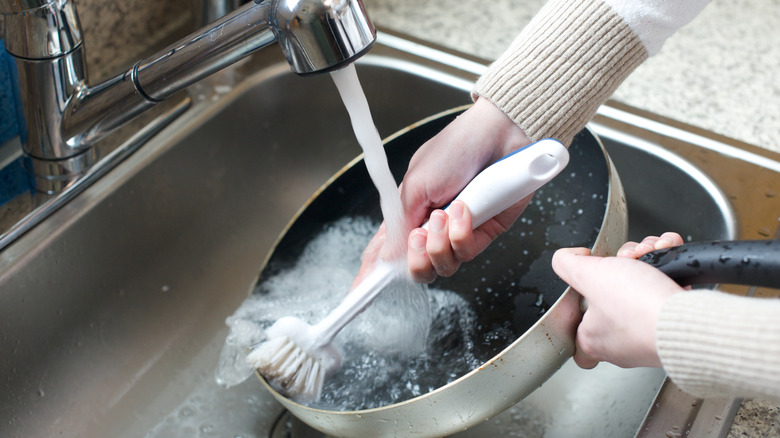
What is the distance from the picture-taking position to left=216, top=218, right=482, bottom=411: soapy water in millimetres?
577

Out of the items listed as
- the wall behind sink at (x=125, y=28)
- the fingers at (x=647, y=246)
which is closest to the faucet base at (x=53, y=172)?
the wall behind sink at (x=125, y=28)

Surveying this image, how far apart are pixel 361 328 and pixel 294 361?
0.28ft

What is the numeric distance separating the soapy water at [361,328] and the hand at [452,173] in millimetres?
49

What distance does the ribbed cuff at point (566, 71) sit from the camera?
1.93 ft

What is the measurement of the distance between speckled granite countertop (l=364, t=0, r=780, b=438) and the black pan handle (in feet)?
1.33

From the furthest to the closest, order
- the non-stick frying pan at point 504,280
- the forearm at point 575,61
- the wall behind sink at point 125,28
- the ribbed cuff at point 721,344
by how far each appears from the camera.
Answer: the wall behind sink at point 125,28
the forearm at point 575,61
the non-stick frying pan at point 504,280
the ribbed cuff at point 721,344

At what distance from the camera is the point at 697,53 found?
0.90 meters

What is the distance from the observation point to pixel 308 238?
0.73 m

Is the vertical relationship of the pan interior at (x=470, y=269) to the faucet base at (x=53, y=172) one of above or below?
below

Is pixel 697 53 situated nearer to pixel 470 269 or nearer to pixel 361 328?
Answer: pixel 470 269

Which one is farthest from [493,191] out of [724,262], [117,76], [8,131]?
[8,131]

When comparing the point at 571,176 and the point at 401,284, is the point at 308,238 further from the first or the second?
the point at 571,176

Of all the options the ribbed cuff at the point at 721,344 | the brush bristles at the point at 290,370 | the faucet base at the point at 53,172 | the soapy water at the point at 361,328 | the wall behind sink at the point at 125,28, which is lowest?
the soapy water at the point at 361,328

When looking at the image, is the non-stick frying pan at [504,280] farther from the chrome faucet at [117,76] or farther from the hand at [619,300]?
the chrome faucet at [117,76]
